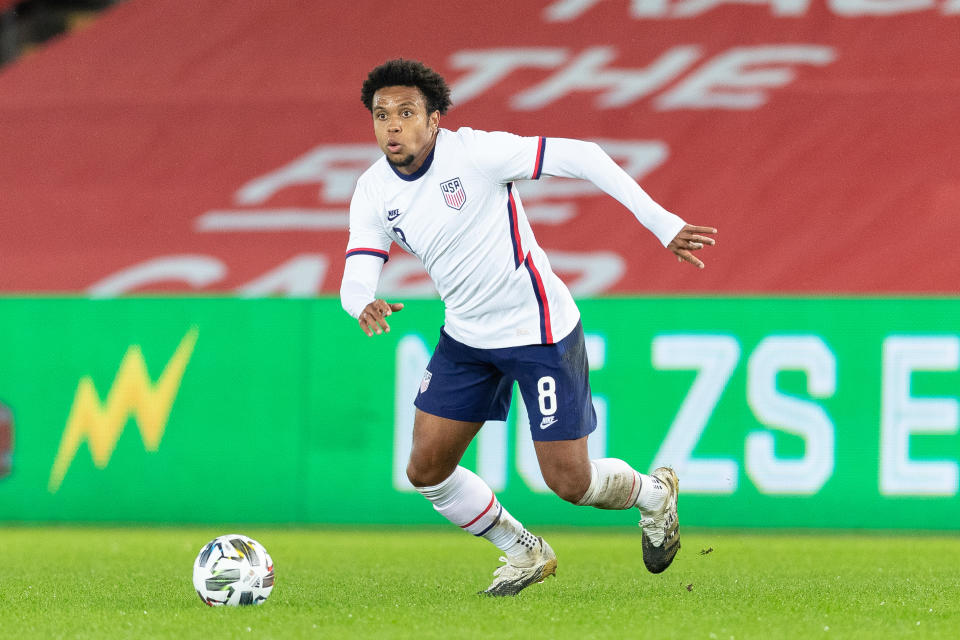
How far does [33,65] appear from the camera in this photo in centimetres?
1639

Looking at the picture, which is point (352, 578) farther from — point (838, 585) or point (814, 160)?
point (814, 160)

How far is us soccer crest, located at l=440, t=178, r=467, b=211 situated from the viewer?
5.59 meters

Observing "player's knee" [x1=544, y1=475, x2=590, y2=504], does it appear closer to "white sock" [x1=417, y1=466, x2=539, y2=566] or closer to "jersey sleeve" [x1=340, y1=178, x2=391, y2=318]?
"white sock" [x1=417, y1=466, x2=539, y2=566]

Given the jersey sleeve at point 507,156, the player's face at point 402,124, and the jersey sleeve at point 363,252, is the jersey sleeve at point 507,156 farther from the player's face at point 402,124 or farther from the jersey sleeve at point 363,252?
the jersey sleeve at point 363,252

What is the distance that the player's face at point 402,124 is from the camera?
18.1 feet

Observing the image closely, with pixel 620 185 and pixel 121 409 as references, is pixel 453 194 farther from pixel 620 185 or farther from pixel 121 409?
pixel 121 409

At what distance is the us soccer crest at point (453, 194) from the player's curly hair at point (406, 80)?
0.31m

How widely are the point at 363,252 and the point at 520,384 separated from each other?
82 centimetres

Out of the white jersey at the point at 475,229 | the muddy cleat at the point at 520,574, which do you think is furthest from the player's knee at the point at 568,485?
the white jersey at the point at 475,229

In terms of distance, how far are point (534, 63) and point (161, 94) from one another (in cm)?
408

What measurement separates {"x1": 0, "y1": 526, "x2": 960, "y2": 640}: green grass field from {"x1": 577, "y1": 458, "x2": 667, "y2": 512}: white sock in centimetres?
38

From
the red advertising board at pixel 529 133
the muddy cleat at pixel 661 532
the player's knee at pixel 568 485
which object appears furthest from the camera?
the red advertising board at pixel 529 133

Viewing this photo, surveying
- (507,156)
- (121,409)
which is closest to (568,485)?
(507,156)

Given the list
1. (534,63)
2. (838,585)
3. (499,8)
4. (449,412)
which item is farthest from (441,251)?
(499,8)
